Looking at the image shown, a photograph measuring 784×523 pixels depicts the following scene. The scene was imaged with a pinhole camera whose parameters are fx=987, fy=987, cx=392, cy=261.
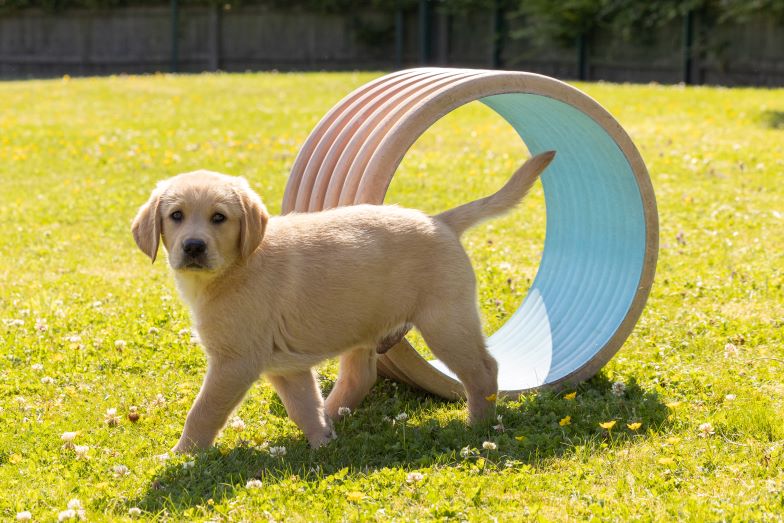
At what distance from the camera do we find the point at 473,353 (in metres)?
4.99

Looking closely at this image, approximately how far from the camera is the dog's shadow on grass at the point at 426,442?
14.1 ft

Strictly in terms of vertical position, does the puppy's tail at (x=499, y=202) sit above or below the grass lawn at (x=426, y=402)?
above

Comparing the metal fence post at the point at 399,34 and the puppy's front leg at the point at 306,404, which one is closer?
the puppy's front leg at the point at 306,404

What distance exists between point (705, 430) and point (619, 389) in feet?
2.49

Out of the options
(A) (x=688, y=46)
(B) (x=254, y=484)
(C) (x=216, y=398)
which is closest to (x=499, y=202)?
(C) (x=216, y=398)

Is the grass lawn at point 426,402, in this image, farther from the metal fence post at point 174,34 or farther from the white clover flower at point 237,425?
the metal fence post at point 174,34

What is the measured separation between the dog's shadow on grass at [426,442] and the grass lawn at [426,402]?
1 centimetres

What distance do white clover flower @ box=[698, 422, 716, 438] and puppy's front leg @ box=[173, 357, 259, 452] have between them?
6.94 ft

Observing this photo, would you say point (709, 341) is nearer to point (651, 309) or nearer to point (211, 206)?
point (651, 309)

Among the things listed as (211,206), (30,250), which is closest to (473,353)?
(211,206)

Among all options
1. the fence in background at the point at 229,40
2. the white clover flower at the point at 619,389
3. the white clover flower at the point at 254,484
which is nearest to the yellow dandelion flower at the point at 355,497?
the white clover flower at the point at 254,484

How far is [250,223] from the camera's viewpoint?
15.2 ft

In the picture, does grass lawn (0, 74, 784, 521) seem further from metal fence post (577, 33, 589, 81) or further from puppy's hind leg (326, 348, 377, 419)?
metal fence post (577, 33, 589, 81)

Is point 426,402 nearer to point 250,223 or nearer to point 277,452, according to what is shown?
point 277,452
